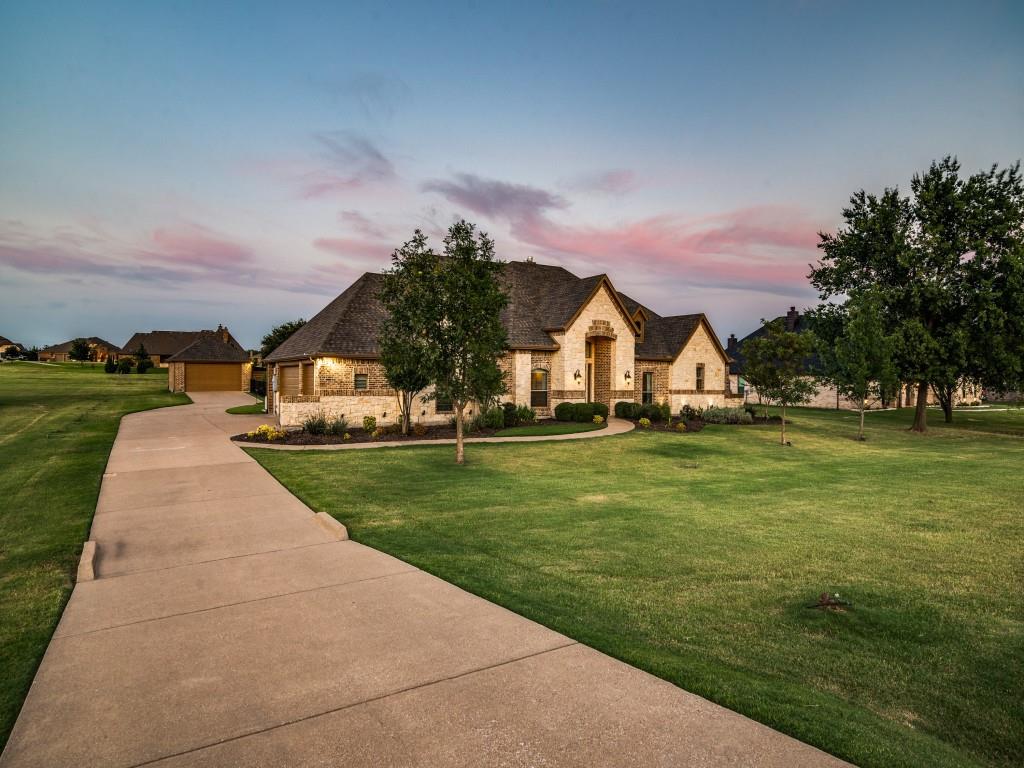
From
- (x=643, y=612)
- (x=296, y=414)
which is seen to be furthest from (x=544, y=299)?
(x=643, y=612)

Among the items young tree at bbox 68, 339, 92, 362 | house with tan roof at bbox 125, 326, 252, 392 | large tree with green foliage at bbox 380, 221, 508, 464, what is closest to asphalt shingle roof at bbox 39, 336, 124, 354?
young tree at bbox 68, 339, 92, 362

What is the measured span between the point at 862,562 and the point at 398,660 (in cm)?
684

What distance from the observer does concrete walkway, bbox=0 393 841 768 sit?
11.1 feet

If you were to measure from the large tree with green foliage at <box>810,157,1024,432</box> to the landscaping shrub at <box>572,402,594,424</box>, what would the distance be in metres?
14.8

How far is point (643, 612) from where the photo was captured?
597cm

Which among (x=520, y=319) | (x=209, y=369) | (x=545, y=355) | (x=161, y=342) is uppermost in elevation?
(x=161, y=342)

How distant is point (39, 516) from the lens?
9.78 meters

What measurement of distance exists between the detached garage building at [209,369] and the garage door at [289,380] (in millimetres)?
19886

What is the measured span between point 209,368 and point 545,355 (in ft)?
107

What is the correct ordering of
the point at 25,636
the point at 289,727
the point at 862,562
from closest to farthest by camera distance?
the point at 289,727
the point at 25,636
the point at 862,562

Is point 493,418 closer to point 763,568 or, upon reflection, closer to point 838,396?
point 763,568

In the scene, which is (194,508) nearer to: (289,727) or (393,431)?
(289,727)

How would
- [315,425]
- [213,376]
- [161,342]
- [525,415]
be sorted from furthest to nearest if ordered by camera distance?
[161,342] < [213,376] < [525,415] < [315,425]

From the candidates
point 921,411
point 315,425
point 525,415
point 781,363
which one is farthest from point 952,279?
point 315,425
